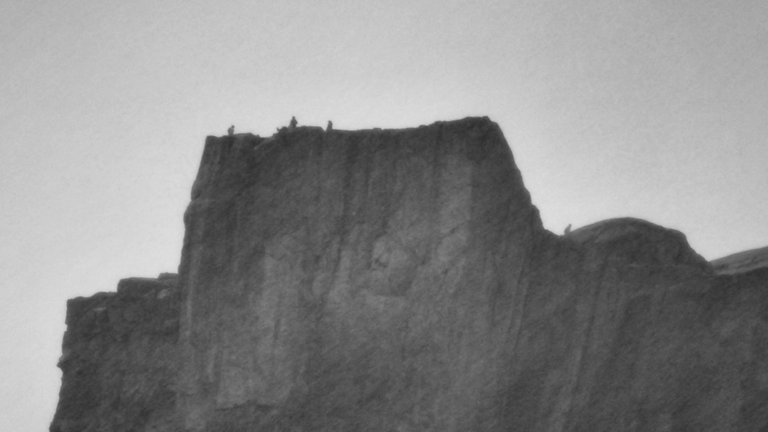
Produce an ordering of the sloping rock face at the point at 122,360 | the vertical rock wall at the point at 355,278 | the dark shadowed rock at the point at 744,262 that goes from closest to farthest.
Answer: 1. the vertical rock wall at the point at 355,278
2. the sloping rock face at the point at 122,360
3. the dark shadowed rock at the point at 744,262

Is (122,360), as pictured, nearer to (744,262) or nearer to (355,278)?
(355,278)

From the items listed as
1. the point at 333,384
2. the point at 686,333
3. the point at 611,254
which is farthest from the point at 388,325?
the point at 686,333

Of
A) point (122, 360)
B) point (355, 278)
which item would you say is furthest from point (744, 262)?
point (122, 360)

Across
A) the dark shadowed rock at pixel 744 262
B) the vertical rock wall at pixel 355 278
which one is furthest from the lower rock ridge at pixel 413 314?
the dark shadowed rock at pixel 744 262

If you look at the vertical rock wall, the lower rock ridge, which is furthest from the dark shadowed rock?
the vertical rock wall

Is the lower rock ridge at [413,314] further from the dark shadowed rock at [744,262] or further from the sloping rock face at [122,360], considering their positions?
the dark shadowed rock at [744,262]

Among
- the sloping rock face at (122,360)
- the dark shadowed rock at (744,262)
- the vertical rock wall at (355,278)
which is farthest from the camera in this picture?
the dark shadowed rock at (744,262)

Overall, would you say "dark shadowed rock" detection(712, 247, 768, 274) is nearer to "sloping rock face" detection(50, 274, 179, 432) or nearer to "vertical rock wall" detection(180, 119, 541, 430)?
"vertical rock wall" detection(180, 119, 541, 430)
